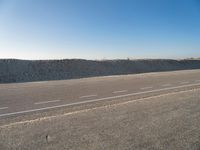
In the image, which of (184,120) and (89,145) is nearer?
(89,145)

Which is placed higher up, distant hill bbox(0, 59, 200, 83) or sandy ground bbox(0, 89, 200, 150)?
distant hill bbox(0, 59, 200, 83)

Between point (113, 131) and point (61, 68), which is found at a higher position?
point (61, 68)

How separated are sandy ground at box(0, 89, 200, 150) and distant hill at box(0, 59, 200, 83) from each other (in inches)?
778

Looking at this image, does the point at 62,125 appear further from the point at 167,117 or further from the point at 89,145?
the point at 167,117

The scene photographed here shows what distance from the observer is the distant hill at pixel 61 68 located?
2905 centimetres

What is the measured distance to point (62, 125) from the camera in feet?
22.0

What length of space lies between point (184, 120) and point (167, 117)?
495 millimetres

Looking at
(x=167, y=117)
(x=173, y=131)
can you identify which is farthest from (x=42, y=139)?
(x=167, y=117)

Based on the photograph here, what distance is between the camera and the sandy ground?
17.2 feet

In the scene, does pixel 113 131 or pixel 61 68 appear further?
pixel 61 68

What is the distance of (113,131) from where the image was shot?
6.05 meters

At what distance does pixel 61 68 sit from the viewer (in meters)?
34.8

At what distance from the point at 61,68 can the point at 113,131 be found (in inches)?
1151

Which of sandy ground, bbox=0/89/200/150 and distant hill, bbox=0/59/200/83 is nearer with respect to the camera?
sandy ground, bbox=0/89/200/150
